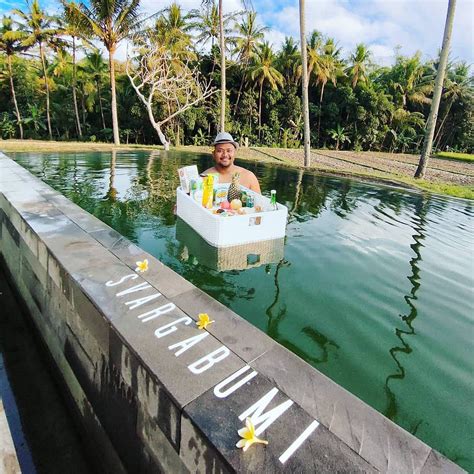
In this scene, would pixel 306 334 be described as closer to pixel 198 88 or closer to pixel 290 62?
pixel 198 88

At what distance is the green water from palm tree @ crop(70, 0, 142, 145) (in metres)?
15.5

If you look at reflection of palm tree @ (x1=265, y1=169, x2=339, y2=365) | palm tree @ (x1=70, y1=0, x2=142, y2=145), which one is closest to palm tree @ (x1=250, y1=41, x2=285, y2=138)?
palm tree @ (x1=70, y1=0, x2=142, y2=145)

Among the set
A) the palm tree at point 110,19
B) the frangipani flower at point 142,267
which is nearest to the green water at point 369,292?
the frangipani flower at point 142,267

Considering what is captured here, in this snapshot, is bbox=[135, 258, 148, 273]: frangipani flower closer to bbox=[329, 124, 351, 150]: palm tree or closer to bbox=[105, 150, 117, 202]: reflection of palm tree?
bbox=[105, 150, 117, 202]: reflection of palm tree

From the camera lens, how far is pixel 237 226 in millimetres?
4766

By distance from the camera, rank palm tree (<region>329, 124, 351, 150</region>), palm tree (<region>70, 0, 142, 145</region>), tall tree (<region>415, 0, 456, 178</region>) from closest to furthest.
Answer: tall tree (<region>415, 0, 456, 178</region>) < palm tree (<region>70, 0, 142, 145</region>) < palm tree (<region>329, 124, 351, 150</region>)

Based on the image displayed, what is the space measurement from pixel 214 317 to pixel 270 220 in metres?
3.09

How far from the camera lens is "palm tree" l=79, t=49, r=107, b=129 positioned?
2638 centimetres

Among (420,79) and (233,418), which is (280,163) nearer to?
(233,418)

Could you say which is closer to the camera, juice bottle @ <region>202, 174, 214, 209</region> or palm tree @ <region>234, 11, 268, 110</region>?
juice bottle @ <region>202, 174, 214, 209</region>

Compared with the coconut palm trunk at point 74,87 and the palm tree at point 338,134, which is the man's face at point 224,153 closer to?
the coconut palm trunk at point 74,87

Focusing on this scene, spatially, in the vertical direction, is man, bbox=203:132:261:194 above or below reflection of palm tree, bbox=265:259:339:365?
above

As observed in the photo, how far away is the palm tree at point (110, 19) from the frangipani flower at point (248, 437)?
76.7ft

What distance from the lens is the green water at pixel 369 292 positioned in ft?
8.55
